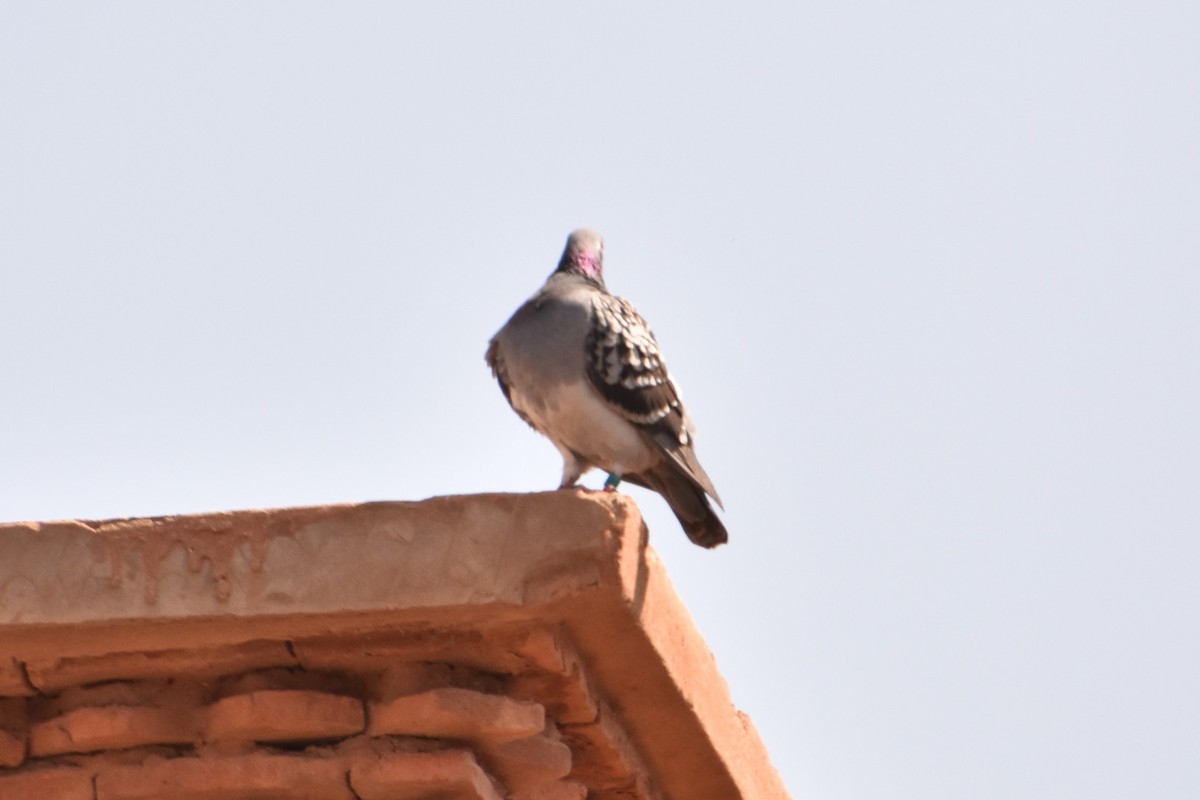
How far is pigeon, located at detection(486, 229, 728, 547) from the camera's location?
6.02 metres

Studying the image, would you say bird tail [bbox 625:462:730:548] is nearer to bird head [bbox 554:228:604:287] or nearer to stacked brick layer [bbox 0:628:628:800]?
bird head [bbox 554:228:604:287]

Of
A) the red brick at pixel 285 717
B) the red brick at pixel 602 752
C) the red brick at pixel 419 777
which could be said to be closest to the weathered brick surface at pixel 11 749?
the red brick at pixel 285 717

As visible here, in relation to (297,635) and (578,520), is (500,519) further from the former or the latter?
(297,635)

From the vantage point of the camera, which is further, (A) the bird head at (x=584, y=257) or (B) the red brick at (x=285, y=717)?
(A) the bird head at (x=584, y=257)

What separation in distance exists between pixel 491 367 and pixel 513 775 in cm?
301

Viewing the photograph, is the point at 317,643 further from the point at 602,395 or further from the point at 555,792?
the point at 602,395

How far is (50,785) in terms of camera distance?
3.44 m

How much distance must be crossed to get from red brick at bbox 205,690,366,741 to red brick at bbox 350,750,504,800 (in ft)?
0.34

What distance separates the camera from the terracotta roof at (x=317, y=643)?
3.36 meters

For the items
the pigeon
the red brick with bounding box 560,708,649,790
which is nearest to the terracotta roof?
the red brick with bounding box 560,708,649,790

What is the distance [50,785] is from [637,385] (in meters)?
3.00

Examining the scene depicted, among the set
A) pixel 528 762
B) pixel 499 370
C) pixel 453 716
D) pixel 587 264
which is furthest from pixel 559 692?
pixel 587 264

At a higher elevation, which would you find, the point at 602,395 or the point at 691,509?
the point at 602,395

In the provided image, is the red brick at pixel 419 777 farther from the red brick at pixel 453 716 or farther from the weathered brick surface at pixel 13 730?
the weathered brick surface at pixel 13 730
